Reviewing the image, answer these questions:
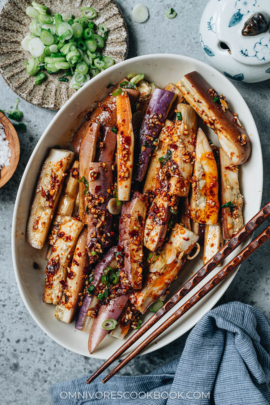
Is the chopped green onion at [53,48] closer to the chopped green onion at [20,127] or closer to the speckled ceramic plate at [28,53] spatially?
Result: the speckled ceramic plate at [28,53]

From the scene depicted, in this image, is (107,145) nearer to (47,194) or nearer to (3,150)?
(47,194)

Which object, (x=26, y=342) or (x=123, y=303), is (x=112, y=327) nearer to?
(x=123, y=303)

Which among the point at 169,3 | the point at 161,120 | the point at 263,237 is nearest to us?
the point at 263,237

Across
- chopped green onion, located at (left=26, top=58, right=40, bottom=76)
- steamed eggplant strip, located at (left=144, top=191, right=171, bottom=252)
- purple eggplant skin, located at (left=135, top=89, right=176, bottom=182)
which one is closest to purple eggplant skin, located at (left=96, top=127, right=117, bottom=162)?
purple eggplant skin, located at (left=135, top=89, right=176, bottom=182)

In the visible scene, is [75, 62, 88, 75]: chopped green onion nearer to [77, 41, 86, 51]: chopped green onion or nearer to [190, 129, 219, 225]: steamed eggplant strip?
[77, 41, 86, 51]: chopped green onion

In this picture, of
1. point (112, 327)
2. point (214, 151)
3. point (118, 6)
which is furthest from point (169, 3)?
point (112, 327)
